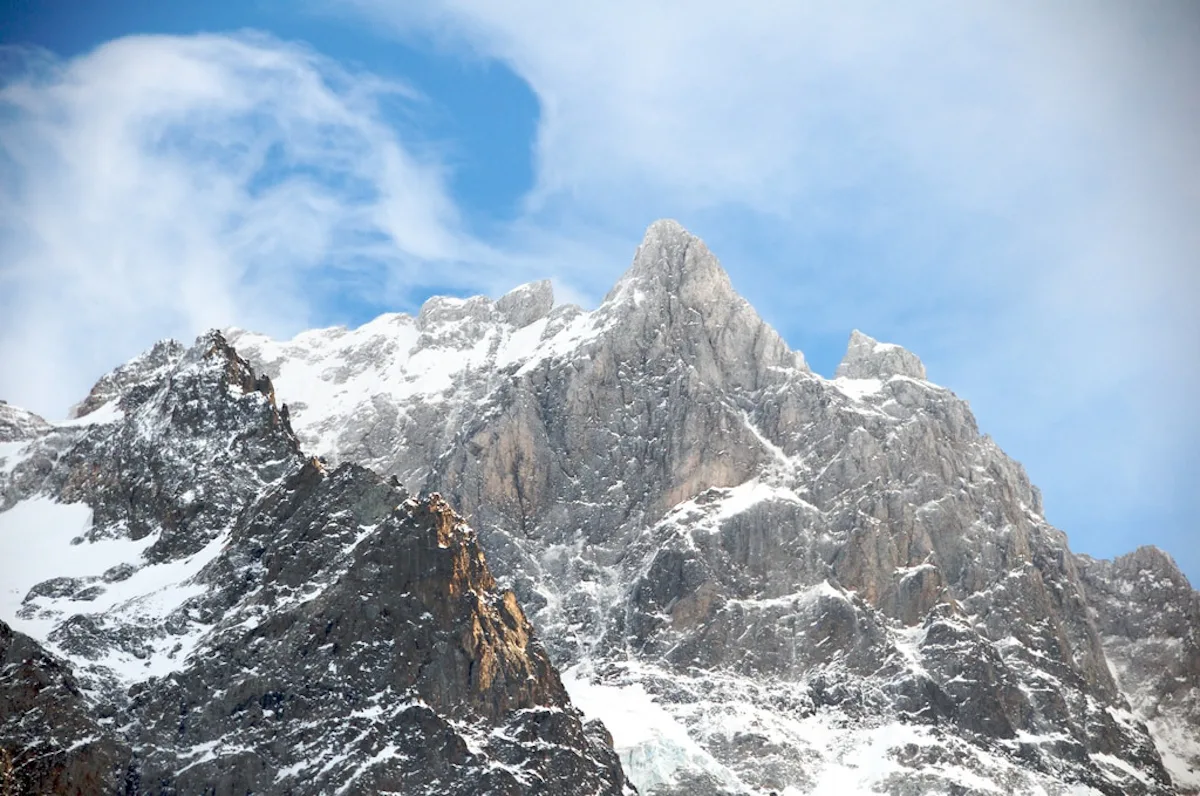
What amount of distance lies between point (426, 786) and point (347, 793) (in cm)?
693

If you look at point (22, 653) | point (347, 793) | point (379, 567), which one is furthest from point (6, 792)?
point (379, 567)

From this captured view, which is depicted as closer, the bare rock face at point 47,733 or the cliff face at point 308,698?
the bare rock face at point 47,733

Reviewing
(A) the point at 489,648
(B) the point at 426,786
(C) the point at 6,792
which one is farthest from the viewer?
(A) the point at 489,648

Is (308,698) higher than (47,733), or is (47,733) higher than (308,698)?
(308,698)

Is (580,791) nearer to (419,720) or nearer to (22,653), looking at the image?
(419,720)

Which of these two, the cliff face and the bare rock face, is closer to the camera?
the bare rock face

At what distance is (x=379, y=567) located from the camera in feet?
650

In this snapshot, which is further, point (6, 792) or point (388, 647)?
point (388, 647)

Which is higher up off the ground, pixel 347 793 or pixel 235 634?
pixel 235 634

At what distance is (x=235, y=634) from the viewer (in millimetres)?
195250

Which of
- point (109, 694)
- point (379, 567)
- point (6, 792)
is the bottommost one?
point (6, 792)

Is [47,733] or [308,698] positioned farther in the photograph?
[308,698]

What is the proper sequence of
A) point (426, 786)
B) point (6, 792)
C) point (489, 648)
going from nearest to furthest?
point (6, 792) → point (426, 786) → point (489, 648)

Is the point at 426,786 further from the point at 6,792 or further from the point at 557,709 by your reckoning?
the point at 6,792
